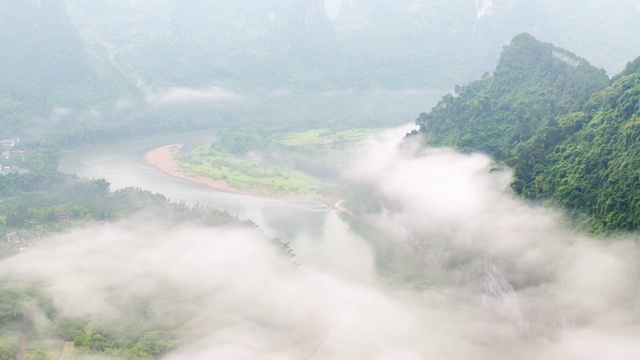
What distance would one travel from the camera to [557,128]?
53.4 metres

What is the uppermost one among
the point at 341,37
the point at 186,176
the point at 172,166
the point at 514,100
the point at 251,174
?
the point at 341,37

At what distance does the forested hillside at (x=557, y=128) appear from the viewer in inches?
1693

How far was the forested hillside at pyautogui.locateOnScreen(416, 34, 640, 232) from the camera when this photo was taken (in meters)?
43.0

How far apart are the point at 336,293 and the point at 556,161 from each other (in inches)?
581

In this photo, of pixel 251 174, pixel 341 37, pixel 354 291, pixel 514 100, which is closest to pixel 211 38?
pixel 341 37

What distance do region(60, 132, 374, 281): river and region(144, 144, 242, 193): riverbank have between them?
0.75 metres

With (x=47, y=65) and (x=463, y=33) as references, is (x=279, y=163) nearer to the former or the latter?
(x=47, y=65)

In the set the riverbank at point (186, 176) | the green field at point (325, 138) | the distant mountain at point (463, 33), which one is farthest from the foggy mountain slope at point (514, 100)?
the distant mountain at point (463, 33)

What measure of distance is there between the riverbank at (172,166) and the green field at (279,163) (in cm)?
62

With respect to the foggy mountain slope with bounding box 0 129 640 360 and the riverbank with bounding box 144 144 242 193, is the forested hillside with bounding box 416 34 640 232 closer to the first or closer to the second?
the foggy mountain slope with bounding box 0 129 640 360

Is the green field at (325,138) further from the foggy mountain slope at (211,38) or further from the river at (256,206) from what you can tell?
the foggy mountain slope at (211,38)

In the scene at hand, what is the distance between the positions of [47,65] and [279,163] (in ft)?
134

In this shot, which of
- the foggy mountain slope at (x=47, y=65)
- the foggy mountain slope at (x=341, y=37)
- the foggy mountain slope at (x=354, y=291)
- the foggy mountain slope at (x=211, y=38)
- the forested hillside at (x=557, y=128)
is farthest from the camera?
the foggy mountain slope at (x=211, y=38)

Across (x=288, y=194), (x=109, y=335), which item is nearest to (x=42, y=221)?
(x=109, y=335)
